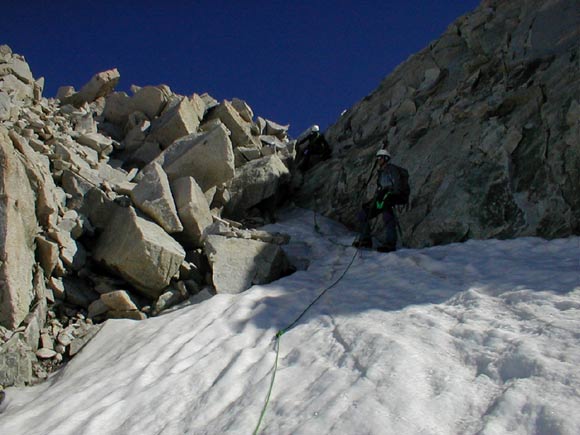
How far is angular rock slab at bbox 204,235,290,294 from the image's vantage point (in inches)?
375

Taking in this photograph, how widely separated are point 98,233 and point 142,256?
6.46ft

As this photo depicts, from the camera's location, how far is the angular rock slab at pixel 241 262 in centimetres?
952

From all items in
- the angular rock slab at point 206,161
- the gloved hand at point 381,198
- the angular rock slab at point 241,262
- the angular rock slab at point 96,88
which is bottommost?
the angular rock slab at point 241,262

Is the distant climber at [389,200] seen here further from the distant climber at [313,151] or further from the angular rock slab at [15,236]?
the distant climber at [313,151]

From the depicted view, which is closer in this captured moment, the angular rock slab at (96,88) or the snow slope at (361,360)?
the snow slope at (361,360)

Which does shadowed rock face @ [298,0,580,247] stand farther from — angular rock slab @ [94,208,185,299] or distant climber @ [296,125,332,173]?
angular rock slab @ [94,208,185,299]

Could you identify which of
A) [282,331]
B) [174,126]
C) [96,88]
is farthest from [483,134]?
[96,88]

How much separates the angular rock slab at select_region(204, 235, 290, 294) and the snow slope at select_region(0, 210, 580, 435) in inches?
21.9

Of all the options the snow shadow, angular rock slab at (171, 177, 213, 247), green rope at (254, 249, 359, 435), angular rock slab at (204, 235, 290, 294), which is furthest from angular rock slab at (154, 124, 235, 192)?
green rope at (254, 249, 359, 435)

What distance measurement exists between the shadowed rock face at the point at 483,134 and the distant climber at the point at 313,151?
544 millimetres

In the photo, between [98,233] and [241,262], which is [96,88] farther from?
[241,262]

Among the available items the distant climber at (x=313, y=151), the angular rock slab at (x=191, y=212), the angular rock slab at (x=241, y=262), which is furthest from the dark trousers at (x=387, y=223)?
the distant climber at (x=313, y=151)

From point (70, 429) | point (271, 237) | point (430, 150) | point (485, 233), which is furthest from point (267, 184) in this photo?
point (70, 429)

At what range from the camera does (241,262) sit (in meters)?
9.88
